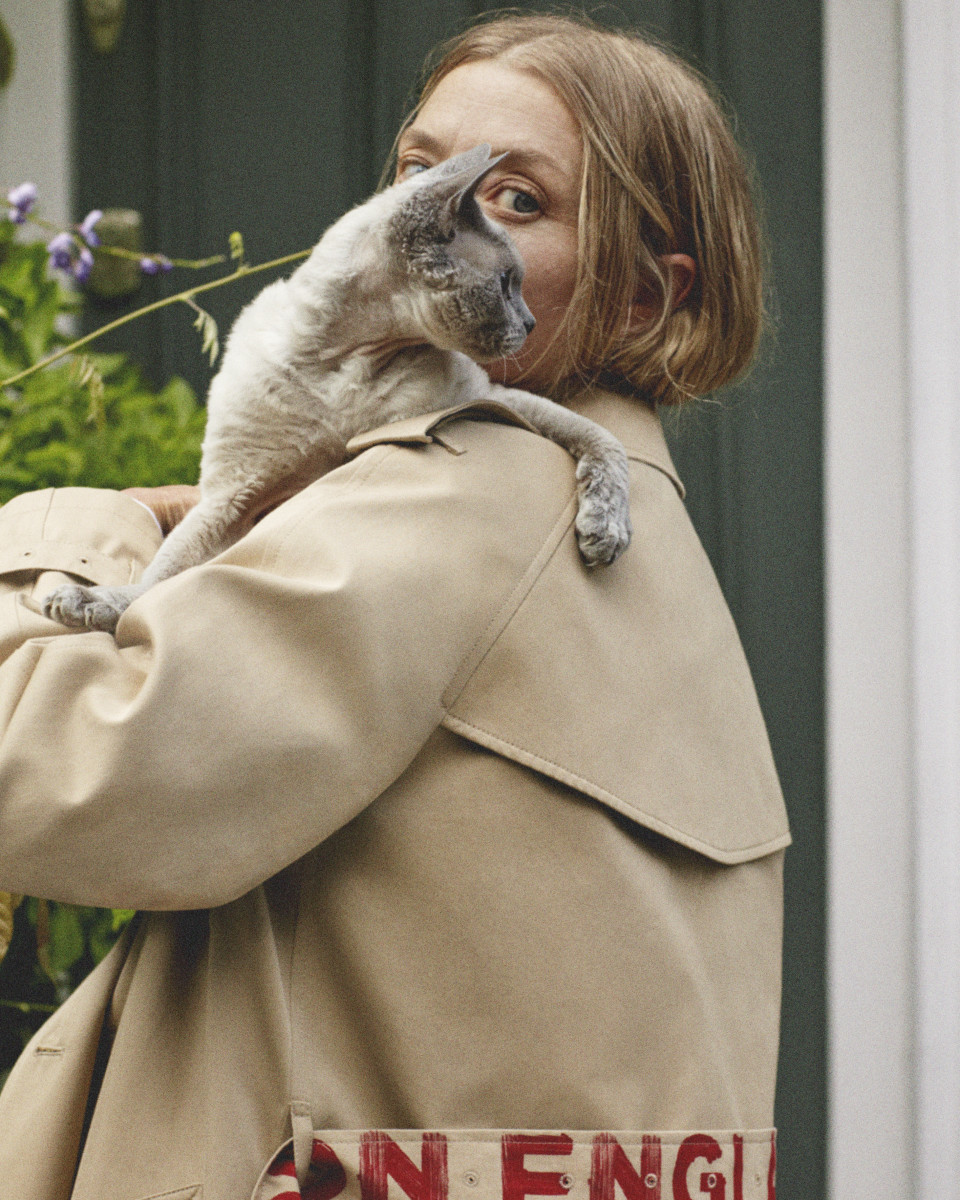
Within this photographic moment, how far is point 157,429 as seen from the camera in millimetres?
1958

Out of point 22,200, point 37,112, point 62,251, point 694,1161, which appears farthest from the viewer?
point 37,112

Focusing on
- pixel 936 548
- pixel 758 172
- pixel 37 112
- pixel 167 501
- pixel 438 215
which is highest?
pixel 37 112

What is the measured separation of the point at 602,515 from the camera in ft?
3.03

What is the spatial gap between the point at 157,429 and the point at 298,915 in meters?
1.29

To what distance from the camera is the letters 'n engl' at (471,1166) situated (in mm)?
828

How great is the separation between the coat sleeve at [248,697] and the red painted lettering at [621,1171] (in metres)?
0.33

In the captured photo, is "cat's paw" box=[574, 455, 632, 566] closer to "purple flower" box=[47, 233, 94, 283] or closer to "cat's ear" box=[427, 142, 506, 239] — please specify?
"cat's ear" box=[427, 142, 506, 239]

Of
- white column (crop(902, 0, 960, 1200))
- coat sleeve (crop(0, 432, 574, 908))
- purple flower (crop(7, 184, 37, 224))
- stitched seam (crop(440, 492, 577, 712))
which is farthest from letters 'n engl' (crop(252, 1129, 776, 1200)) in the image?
purple flower (crop(7, 184, 37, 224))

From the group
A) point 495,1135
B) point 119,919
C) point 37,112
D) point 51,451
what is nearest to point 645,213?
point 495,1135

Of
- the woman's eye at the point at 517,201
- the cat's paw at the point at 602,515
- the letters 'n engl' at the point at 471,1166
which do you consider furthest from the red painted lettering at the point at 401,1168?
the woman's eye at the point at 517,201

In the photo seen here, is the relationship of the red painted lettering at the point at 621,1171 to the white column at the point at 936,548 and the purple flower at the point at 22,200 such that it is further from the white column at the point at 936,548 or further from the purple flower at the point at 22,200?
the purple flower at the point at 22,200

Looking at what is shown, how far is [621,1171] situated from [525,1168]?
76 millimetres

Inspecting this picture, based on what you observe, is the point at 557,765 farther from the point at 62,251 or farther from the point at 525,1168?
the point at 62,251

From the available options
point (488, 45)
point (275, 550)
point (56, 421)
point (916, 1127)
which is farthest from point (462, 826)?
point (916, 1127)
